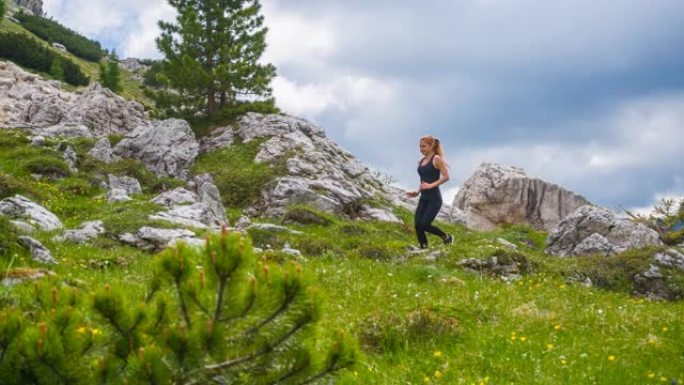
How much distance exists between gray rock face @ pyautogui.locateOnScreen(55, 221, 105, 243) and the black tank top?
31.5 feet

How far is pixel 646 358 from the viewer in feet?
26.6

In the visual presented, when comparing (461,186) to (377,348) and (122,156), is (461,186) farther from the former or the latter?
(377,348)

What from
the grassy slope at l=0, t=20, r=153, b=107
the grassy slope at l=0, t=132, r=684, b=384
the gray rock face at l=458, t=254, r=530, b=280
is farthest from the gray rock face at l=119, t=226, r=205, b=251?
the grassy slope at l=0, t=20, r=153, b=107

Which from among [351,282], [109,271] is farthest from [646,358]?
[109,271]

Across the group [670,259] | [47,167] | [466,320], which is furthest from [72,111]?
[466,320]

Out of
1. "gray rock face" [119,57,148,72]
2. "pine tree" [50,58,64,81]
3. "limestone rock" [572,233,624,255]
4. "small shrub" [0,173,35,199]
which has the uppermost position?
"gray rock face" [119,57,148,72]

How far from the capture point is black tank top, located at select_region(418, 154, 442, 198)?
765 inches

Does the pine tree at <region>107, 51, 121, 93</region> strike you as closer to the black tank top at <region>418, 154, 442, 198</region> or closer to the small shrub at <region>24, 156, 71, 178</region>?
the small shrub at <region>24, 156, 71, 178</region>

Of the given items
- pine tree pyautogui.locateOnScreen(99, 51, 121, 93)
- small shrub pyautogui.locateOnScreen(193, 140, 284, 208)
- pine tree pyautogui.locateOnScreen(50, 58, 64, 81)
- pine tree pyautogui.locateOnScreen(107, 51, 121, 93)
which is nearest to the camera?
small shrub pyautogui.locateOnScreen(193, 140, 284, 208)

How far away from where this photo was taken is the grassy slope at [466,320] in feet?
24.8

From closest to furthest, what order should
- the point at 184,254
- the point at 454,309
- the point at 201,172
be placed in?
the point at 184,254
the point at 454,309
the point at 201,172

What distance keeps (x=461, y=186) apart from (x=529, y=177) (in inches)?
231

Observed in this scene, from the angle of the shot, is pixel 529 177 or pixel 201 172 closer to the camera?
pixel 201 172

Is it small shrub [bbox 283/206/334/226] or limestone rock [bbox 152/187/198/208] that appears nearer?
limestone rock [bbox 152/187/198/208]
